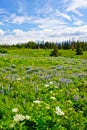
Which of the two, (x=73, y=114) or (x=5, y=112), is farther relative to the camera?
(x=73, y=114)

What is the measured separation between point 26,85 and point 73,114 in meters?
3.79

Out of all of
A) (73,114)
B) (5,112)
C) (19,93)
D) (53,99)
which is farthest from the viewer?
(19,93)

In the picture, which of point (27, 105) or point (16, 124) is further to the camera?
point (27, 105)

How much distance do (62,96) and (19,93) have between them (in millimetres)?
1860

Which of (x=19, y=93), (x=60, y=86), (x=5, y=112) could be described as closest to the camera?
(x=5, y=112)

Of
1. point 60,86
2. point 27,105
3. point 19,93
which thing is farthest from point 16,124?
point 60,86

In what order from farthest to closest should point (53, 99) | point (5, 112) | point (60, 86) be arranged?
1. point (60, 86)
2. point (53, 99)
3. point (5, 112)

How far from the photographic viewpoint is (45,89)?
12312mm

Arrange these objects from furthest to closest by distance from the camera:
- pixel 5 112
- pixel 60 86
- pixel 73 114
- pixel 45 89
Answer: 1. pixel 60 86
2. pixel 45 89
3. pixel 73 114
4. pixel 5 112

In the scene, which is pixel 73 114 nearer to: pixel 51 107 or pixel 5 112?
pixel 51 107

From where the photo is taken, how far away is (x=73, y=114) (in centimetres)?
982

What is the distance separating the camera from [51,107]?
9672 millimetres

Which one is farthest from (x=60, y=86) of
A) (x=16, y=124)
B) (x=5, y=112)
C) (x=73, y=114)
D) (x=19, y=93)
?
(x=16, y=124)

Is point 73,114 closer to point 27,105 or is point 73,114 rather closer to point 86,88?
point 27,105
